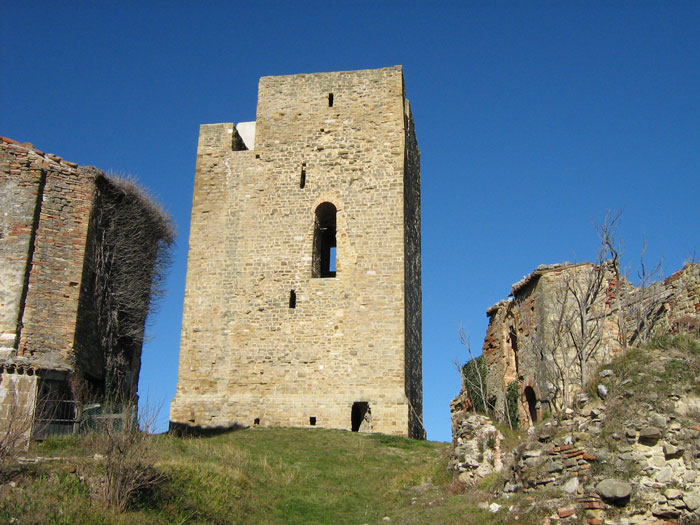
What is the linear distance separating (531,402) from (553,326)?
2.31 meters

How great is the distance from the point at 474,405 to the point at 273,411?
5.33 metres

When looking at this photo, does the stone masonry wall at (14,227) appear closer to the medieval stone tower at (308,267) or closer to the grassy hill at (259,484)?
the grassy hill at (259,484)

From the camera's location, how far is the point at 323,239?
2297cm

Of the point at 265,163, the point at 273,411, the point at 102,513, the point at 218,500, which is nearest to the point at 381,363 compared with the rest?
the point at 273,411

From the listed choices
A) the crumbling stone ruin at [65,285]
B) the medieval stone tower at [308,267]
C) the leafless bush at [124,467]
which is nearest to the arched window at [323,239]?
the medieval stone tower at [308,267]

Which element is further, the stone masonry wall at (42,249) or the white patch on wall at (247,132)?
the white patch on wall at (247,132)

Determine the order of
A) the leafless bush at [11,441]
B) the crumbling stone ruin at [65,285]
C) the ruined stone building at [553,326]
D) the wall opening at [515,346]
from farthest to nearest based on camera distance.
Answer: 1. the wall opening at [515,346]
2. the crumbling stone ruin at [65,285]
3. the ruined stone building at [553,326]
4. the leafless bush at [11,441]

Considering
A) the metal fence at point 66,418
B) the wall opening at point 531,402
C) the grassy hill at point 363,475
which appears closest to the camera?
the grassy hill at point 363,475

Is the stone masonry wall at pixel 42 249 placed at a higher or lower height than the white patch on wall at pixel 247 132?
lower

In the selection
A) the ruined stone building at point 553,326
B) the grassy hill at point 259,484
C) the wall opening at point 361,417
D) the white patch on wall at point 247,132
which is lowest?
the grassy hill at point 259,484

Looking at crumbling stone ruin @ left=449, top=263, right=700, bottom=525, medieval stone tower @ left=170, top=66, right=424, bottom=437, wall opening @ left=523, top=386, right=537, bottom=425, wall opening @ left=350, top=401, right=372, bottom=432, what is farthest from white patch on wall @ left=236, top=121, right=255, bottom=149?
crumbling stone ruin @ left=449, top=263, right=700, bottom=525

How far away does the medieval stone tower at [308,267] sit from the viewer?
777 inches

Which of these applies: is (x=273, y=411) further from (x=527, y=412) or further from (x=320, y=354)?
(x=527, y=412)

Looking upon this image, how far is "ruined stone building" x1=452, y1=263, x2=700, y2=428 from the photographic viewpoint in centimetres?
1470
